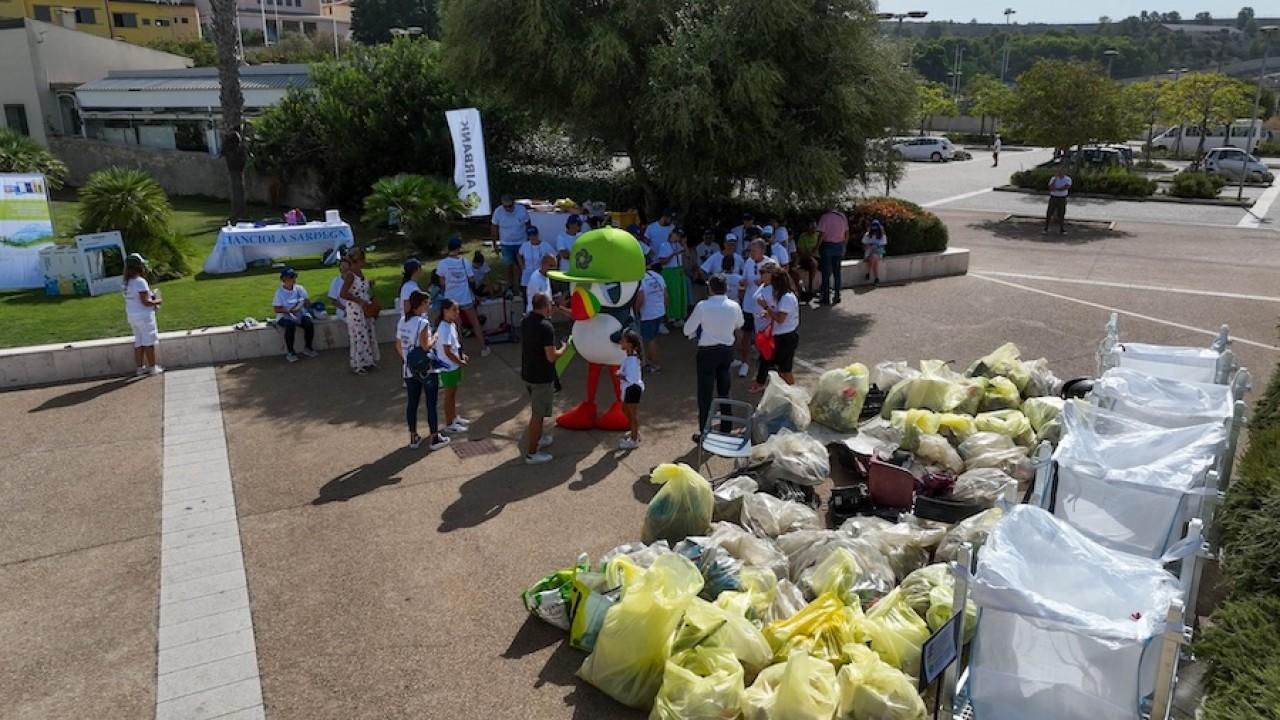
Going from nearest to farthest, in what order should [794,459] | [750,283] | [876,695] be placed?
[876,695] → [794,459] → [750,283]

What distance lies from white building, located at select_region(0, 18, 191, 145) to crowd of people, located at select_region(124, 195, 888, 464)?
25726 mm

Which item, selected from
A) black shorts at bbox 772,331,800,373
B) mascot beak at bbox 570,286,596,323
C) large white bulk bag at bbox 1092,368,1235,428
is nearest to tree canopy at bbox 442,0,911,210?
black shorts at bbox 772,331,800,373

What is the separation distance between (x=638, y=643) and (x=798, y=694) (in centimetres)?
100

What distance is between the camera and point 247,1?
92.6 m

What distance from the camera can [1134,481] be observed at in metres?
5.16

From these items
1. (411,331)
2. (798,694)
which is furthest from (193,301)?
(798,694)

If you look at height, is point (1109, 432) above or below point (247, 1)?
below

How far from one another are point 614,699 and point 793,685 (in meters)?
1.19

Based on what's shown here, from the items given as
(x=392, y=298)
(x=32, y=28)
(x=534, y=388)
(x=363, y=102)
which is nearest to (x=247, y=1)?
(x=32, y=28)

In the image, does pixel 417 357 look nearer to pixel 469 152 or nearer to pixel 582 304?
pixel 582 304

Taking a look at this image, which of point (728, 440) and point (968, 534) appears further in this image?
point (728, 440)

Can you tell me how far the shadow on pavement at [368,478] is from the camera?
7.59m

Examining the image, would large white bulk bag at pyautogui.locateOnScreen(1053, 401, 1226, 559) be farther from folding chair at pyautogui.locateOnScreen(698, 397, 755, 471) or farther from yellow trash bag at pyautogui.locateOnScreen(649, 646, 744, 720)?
folding chair at pyautogui.locateOnScreen(698, 397, 755, 471)

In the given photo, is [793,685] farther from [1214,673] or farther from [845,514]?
[845,514]
